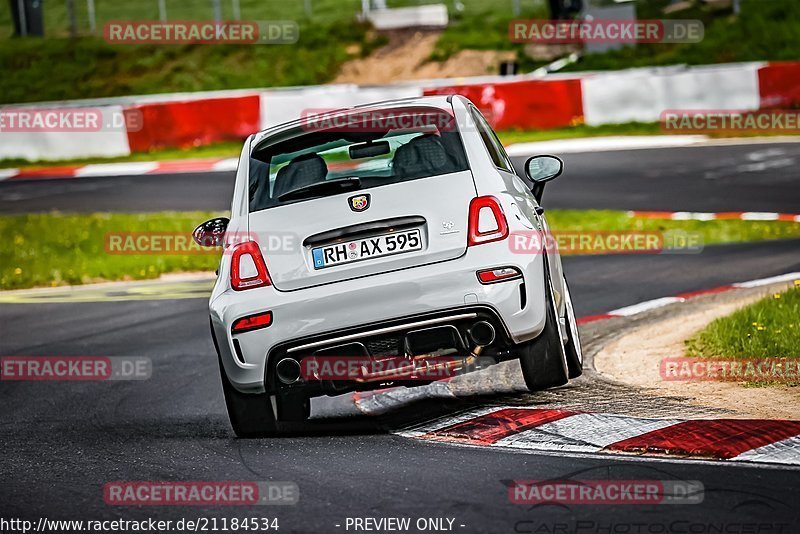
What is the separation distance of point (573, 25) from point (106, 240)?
16.8 metres

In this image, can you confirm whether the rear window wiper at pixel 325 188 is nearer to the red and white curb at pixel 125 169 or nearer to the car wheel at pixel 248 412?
the car wheel at pixel 248 412

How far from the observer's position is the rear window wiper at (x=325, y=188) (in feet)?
23.9

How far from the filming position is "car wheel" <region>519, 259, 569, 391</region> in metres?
7.23

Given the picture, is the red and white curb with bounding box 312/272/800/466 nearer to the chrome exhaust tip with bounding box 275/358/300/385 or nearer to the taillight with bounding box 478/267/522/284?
the chrome exhaust tip with bounding box 275/358/300/385

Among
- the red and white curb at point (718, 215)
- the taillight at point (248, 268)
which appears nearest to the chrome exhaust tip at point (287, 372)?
the taillight at point (248, 268)

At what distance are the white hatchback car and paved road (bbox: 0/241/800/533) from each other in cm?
38

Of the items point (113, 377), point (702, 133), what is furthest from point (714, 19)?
point (113, 377)

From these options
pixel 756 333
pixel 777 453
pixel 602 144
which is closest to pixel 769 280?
pixel 756 333

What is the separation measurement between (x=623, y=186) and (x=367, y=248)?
12.9 m

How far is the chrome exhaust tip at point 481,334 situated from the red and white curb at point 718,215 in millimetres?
10029

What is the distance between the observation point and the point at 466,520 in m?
5.26

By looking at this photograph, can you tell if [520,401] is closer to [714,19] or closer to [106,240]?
[106,240]

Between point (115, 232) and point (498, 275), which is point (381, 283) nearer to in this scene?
point (498, 275)

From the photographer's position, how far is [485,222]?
23.2 ft
